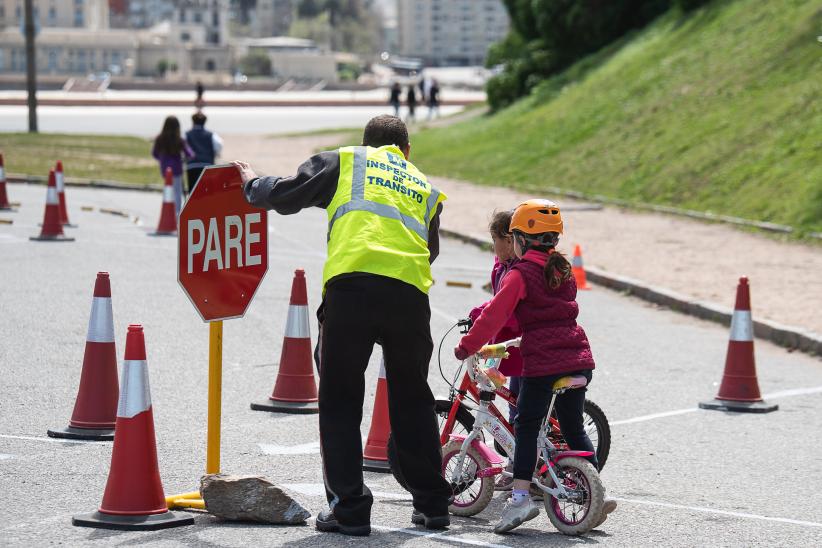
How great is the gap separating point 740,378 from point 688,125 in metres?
17.7

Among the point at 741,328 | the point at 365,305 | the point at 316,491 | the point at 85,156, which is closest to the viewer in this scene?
the point at 365,305

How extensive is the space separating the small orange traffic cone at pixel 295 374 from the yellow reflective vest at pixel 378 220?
2.91 meters

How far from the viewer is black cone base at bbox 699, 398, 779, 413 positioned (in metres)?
9.48

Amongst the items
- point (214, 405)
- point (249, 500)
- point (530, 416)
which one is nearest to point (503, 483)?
point (530, 416)

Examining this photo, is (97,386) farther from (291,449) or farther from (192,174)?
(192,174)

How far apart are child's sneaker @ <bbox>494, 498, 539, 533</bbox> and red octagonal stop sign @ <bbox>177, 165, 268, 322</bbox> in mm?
1541

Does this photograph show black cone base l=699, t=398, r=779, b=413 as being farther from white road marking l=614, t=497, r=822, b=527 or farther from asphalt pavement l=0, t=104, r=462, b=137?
asphalt pavement l=0, t=104, r=462, b=137

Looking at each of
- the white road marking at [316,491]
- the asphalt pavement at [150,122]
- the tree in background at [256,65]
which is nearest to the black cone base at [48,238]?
the white road marking at [316,491]

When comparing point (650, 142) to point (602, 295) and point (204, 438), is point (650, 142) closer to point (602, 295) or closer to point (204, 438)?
point (602, 295)

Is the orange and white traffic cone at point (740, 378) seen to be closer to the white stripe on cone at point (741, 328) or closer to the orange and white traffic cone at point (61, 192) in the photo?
the white stripe on cone at point (741, 328)

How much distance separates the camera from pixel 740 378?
960cm

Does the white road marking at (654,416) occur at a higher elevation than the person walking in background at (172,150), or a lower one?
lower

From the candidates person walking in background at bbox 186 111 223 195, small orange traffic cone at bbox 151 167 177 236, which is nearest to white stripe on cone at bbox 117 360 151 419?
person walking in background at bbox 186 111 223 195

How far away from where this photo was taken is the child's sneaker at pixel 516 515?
6.03 m
